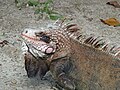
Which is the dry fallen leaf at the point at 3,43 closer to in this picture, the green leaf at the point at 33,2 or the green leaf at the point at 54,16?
the green leaf at the point at 54,16

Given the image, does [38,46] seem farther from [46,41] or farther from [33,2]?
[33,2]

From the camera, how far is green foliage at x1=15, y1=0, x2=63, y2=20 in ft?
25.6

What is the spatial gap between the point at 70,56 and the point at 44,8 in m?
2.69

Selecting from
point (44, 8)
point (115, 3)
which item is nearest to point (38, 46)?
point (44, 8)

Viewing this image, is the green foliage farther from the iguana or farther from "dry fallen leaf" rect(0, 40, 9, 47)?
the iguana

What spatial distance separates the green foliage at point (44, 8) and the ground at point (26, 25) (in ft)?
0.31

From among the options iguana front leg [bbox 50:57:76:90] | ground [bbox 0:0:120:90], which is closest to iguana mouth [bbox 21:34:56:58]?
iguana front leg [bbox 50:57:76:90]

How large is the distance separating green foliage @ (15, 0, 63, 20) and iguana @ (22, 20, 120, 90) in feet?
7.62

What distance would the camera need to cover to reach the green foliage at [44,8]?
307 inches

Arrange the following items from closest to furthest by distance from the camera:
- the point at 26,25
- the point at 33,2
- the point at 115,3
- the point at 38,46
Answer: the point at 38,46
the point at 26,25
the point at 33,2
the point at 115,3

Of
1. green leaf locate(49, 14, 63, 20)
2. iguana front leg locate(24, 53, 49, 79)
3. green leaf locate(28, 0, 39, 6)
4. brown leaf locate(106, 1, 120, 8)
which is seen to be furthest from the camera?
brown leaf locate(106, 1, 120, 8)

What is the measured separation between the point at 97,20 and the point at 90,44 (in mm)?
2903

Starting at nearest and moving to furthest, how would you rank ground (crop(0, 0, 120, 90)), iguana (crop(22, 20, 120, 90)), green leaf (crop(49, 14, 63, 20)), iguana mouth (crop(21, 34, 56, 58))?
iguana (crop(22, 20, 120, 90)), iguana mouth (crop(21, 34, 56, 58)), ground (crop(0, 0, 120, 90)), green leaf (crop(49, 14, 63, 20))

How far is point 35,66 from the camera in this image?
18.0 feet
